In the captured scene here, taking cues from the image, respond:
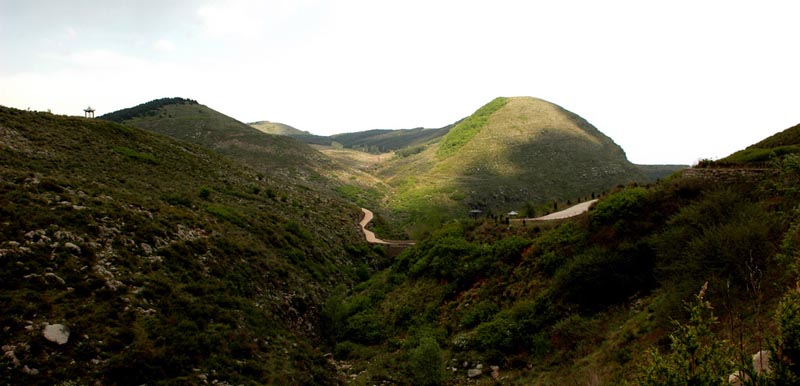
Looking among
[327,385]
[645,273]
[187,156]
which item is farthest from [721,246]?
[187,156]

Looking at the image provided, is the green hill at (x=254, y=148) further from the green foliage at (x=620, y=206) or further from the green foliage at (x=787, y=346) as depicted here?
the green foliage at (x=787, y=346)

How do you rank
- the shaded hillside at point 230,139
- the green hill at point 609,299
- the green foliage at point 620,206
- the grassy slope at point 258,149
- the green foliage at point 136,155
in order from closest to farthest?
the green hill at point 609,299, the green foliage at point 620,206, the green foliage at point 136,155, the grassy slope at point 258,149, the shaded hillside at point 230,139

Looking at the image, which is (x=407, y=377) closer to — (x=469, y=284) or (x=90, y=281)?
(x=469, y=284)

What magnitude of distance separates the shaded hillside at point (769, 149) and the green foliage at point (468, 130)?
6835 centimetres

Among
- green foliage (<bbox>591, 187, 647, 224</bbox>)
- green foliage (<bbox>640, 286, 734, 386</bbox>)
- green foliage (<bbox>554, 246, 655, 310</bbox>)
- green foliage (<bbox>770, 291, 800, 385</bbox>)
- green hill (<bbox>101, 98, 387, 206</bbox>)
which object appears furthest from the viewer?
green hill (<bbox>101, 98, 387, 206</bbox>)

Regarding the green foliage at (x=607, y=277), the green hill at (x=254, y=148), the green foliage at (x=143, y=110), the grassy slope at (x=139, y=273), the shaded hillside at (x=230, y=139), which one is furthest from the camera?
the green foliage at (x=143, y=110)

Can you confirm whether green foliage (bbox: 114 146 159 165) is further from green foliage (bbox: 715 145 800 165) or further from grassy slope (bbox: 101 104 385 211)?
green foliage (bbox: 715 145 800 165)

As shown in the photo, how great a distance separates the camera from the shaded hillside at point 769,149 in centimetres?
1399

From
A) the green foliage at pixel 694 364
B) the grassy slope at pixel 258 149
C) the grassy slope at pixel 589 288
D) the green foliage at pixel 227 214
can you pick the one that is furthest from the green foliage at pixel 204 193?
the grassy slope at pixel 258 149

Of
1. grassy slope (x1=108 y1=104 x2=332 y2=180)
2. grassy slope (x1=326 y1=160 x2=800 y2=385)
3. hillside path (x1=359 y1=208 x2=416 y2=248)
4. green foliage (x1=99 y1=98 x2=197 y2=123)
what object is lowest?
hillside path (x1=359 y1=208 x2=416 y2=248)

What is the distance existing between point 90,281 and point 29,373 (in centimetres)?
350

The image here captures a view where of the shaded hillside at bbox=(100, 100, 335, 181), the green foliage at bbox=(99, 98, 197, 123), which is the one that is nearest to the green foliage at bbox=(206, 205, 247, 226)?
the shaded hillside at bbox=(100, 100, 335, 181)

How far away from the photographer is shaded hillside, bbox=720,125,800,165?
13995 millimetres

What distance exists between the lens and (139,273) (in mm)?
13023
